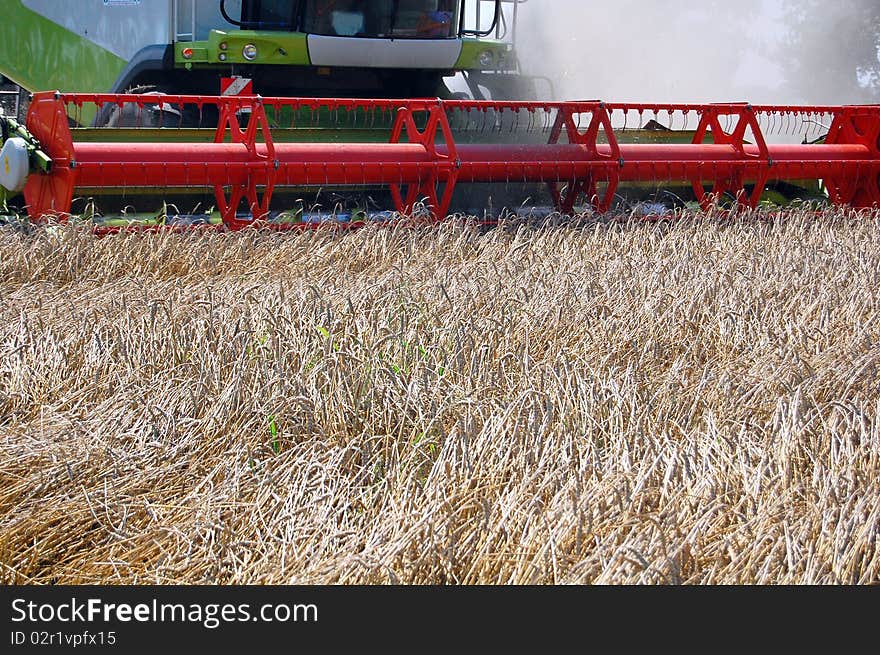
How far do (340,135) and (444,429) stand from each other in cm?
421

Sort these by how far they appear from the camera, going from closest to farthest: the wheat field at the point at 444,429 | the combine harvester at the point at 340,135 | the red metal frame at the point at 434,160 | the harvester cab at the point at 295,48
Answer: the wheat field at the point at 444,429, the red metal frame at the point at 434,160, the combine harvester at the point at 340,135, the harvester cab at the point at 295,48

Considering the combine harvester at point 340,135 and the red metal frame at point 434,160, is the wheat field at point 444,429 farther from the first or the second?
the combine harvester at point 340,135

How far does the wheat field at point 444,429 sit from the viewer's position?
2.25 m

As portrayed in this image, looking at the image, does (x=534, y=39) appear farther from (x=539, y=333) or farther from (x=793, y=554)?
(x=793, y=554)

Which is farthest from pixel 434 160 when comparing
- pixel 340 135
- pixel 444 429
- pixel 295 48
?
pixel 444 429

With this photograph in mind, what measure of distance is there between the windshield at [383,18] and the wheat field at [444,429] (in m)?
2.96

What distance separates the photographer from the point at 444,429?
2.85m

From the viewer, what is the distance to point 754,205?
22.7 ft

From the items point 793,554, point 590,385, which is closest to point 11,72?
point 590,385

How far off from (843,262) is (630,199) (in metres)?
2.23

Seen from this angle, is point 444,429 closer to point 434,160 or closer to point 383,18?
point 434,160

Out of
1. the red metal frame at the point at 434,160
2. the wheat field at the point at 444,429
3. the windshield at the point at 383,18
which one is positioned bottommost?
the wheat field at the point at 444,429

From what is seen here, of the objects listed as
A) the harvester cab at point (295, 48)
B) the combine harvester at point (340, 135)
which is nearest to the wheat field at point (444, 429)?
the combine harvester at point (340, 135)

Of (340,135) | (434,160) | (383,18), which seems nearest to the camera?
(434,160)
